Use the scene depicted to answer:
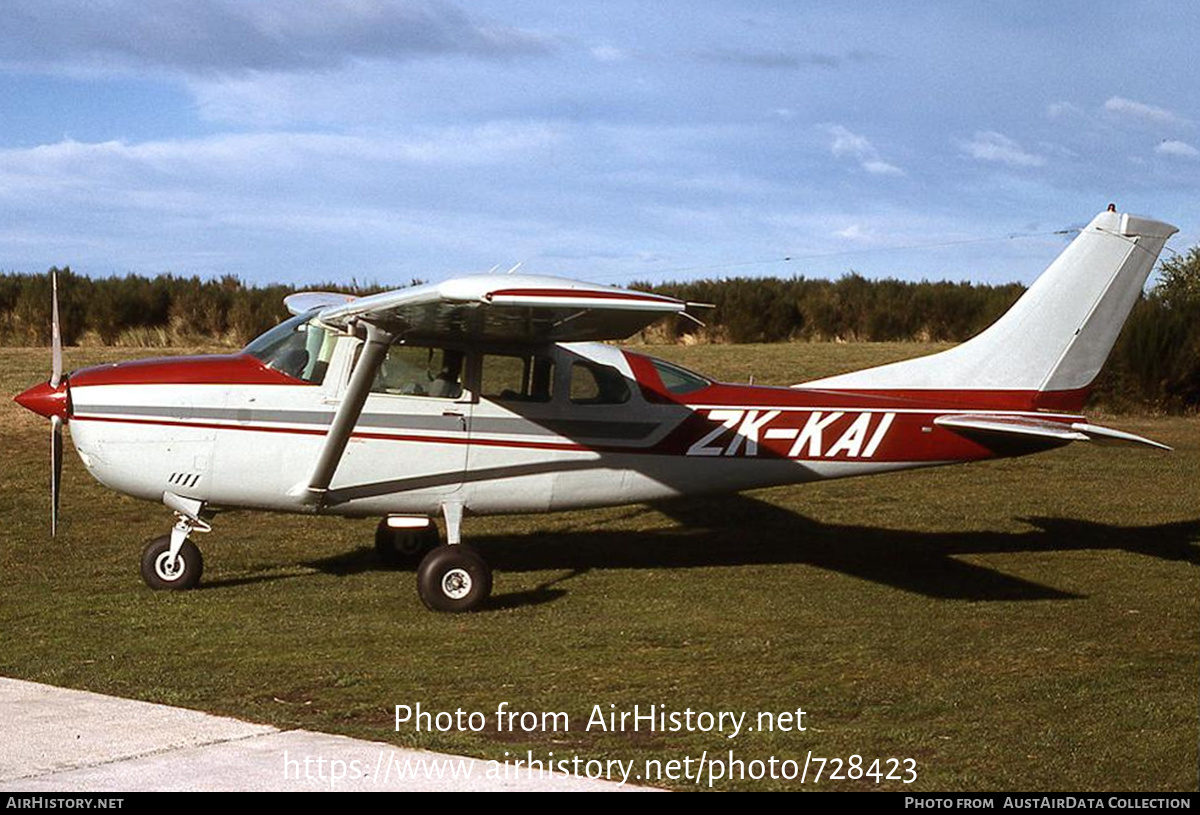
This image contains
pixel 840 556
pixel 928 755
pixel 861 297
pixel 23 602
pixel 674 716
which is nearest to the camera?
pixel 928 755

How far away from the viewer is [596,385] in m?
12.7

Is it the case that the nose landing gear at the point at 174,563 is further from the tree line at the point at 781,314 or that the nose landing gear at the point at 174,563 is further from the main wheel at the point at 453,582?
the tree line at the point at 781,314

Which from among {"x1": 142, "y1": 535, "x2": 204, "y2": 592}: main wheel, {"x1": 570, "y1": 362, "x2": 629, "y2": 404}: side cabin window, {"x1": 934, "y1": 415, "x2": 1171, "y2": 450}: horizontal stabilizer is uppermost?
{"x1": 570, "y1": 362, "x2": 629, "y2": 404}: side cabin window

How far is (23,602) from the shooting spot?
1195 centimetres

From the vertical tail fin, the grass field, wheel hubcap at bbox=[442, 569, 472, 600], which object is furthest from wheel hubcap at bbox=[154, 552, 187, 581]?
the vertical tail fin

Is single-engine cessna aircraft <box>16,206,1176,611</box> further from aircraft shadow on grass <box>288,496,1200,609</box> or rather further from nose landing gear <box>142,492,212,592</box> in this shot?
aircraft shadow on grass <box>288,496,1200,609</box>

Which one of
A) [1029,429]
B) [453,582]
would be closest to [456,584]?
[453,582]

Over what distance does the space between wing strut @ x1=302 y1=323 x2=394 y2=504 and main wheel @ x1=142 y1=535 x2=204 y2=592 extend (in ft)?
4.15

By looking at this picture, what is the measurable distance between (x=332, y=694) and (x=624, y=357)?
5020mm

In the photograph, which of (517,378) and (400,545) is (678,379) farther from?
(400,545)

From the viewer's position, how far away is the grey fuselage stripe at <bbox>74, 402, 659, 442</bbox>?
11.8m

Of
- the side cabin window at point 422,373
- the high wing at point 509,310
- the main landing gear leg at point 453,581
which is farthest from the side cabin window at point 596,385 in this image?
the main landing gear leg at point 453,581

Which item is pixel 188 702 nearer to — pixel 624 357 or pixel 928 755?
pixel 928 755

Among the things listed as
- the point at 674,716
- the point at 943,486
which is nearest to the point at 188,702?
the point at 674,716
